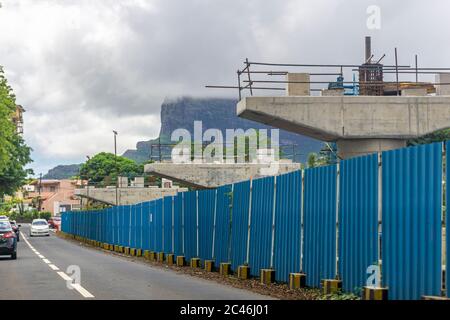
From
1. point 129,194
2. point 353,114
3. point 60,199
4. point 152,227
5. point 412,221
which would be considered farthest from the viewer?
point 60,199

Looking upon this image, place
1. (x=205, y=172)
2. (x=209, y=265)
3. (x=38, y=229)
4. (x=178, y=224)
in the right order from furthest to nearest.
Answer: (x=38, y=229) → (x=205, y=172) → (x=178, y=224) → (x=209, y=265)

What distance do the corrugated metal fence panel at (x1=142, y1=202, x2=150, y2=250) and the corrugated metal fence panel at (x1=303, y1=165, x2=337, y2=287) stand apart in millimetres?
16234

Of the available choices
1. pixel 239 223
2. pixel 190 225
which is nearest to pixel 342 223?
pixel 239 223

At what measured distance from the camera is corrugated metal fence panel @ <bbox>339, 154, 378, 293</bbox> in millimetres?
12414

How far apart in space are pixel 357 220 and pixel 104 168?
135100 millimetres

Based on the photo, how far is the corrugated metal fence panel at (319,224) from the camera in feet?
46.1

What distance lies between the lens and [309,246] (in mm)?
15000

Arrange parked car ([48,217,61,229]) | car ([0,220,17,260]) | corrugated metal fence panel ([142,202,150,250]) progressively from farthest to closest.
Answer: parked car ([48,217,61,229])
corrugated metal fence panel ([142,202,150,250])
car ([0,220,17,260])

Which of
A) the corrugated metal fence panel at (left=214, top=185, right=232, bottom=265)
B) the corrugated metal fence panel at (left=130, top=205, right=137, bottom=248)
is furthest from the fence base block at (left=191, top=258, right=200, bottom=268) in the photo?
the corrugated metal fence panel at (left=130, top=205, right=137, bottom=248)

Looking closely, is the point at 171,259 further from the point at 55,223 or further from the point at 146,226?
the point at 55,223

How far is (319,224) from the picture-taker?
1462cm

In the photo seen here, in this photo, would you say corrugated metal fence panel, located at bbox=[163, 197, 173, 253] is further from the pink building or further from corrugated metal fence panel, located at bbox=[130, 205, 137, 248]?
the pink building

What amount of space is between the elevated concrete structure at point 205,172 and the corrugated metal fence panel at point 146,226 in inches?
458
